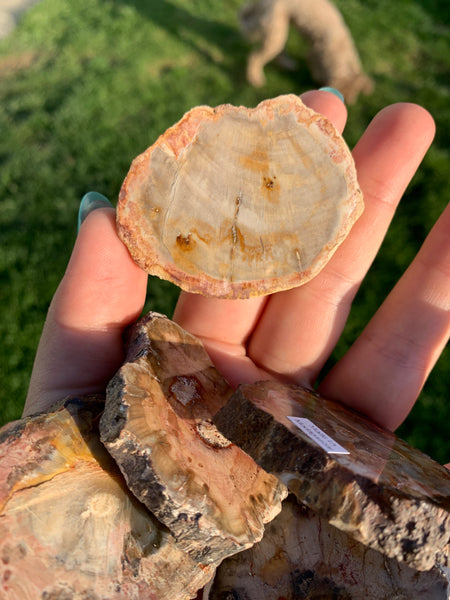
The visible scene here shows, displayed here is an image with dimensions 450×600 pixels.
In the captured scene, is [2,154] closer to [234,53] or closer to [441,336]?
[234,53]

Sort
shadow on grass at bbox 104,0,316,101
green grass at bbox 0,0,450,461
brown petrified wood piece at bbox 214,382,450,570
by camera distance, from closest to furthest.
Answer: brown petrified wood piece at bbox 214,382,450,570 < green grass at bbox 0,0,450,461 < shadow on grass at bbox 104,0,316,101

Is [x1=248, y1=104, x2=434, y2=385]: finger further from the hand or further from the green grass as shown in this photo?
the green grass

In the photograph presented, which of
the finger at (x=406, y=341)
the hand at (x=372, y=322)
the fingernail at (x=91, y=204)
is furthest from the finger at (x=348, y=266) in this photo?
the fingernail at (x=91, y=204)

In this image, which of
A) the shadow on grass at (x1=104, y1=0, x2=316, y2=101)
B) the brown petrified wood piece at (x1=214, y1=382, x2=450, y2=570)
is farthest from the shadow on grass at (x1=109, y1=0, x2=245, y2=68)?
the brown petrified wood piece at (x1=214, y1=382, x2=450, y2=570)

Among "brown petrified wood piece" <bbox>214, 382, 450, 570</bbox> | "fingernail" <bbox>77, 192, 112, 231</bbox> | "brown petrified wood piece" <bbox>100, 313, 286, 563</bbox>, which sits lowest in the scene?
"brown petrified wood piece" <bbox>100, 313, 286, 563</bbox>

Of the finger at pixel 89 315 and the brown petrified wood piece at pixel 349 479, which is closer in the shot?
the brown petrified wood piece at pixel 349 479

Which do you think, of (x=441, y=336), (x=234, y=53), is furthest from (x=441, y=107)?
(x=441, y=336)

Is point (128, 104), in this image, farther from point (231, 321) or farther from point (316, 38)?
point (231, 321)

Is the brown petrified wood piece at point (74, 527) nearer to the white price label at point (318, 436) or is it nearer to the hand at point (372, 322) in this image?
the white price label at point (318, 436)
